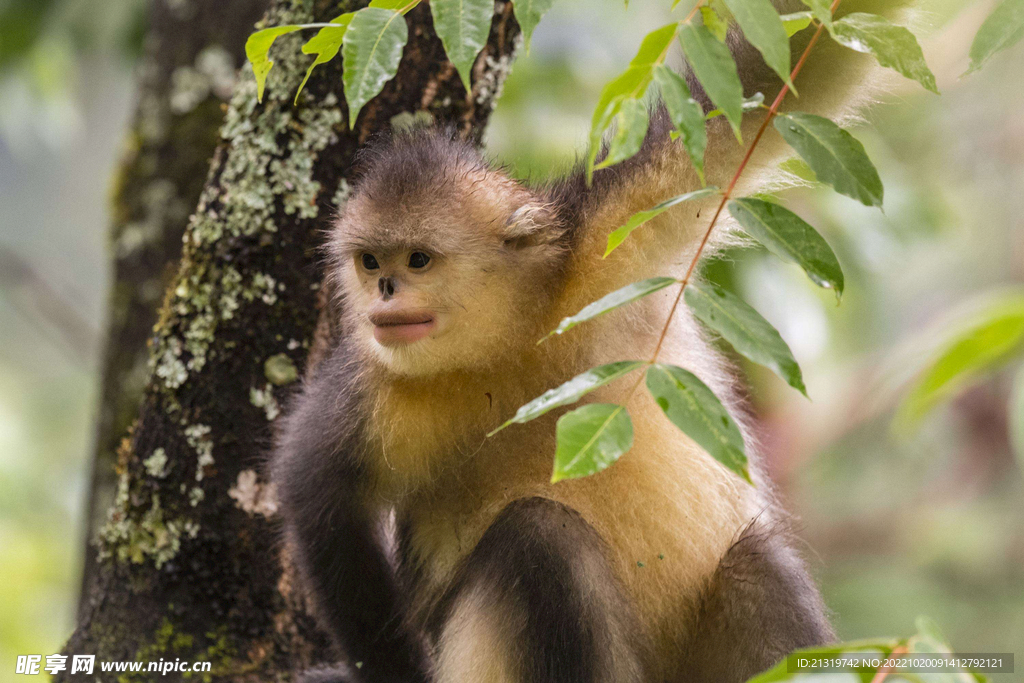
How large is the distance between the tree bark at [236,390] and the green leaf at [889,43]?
1.75 m

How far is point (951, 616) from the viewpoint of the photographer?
9.79m

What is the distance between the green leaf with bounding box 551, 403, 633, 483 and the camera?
1.43m

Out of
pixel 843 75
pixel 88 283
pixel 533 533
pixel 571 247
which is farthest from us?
pixel 88 283

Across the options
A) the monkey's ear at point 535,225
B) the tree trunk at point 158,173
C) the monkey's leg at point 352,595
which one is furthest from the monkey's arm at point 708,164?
the tree trunk at point 158,173

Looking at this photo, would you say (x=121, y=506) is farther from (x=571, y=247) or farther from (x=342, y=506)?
(x=571, y=247)

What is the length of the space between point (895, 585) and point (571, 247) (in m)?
8.59

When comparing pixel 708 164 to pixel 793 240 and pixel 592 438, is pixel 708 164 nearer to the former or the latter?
pixel 793 240

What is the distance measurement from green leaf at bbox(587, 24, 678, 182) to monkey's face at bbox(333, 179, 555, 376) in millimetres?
1266

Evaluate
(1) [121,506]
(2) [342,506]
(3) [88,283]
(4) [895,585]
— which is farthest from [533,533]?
(3) [88,283]

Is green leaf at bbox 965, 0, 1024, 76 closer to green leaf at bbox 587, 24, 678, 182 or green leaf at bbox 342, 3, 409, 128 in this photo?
Answer: green leaf at bbox 587, 24, 678, 182

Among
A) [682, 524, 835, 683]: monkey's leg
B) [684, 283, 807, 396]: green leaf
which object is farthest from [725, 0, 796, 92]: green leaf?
[682, 524, 835, 683]: monkey's leg

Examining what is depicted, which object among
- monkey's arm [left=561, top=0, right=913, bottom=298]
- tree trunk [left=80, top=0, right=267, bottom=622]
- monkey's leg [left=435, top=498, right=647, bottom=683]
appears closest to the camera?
monkey's arm [left=561, top=0, right=913, bottom=298]

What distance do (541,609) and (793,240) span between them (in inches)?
52.3

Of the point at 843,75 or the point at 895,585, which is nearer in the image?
the point at 843,75
